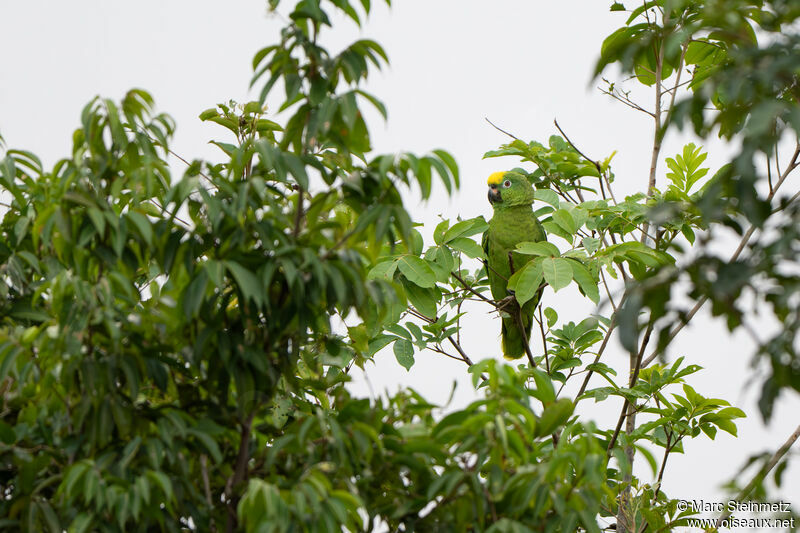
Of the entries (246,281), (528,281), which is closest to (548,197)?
(528,281)

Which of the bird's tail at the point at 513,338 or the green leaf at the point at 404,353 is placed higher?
the bird's tail at the point at 513,338

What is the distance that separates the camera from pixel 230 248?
59.4 inches

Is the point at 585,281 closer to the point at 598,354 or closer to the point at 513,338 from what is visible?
the point at 598,354

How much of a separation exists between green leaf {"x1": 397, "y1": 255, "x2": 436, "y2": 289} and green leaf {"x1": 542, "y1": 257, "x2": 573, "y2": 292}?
0.36 metres

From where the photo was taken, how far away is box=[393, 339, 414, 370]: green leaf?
111 inches

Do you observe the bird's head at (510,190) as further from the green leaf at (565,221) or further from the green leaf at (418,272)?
the green leaf at (418,272)

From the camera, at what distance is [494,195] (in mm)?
3830

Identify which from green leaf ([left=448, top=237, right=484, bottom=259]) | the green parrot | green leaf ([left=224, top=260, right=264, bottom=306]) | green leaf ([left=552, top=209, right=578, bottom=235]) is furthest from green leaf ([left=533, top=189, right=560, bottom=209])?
green leaf ([left=224, top=260, right=264, bottom=306])

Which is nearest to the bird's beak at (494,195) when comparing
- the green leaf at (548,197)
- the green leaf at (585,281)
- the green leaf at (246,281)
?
the green leaf at (548,197)

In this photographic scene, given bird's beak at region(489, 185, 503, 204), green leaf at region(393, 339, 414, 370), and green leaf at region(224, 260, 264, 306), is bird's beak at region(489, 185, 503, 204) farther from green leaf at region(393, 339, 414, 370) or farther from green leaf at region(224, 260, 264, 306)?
green leaf at region(224, 260, 264, 306)

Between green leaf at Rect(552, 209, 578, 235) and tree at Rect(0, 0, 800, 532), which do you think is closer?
tree at Rect(0, 0, 800, 532)

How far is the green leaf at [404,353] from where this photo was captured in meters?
2.82

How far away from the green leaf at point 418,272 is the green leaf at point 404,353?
26 centimetres

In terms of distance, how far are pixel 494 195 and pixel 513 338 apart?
2.13 feet
